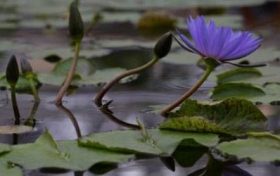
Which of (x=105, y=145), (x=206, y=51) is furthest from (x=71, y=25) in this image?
(x=105, y=145)

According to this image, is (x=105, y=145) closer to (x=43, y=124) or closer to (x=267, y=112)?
(x=43, y=124)

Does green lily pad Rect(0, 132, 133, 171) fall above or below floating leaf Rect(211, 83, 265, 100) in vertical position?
above

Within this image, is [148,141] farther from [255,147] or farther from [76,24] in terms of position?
[76,24]

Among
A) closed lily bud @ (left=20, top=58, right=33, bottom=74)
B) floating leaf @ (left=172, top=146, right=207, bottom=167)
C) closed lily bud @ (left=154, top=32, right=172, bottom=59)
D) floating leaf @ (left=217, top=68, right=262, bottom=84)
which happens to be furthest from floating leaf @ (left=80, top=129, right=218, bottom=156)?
floating leaf @ (left=217, top=68, right=262, bottom=84)

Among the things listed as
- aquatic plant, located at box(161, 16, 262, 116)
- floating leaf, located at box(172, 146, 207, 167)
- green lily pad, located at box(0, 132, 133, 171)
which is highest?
aquatic plant, located at box(161, 16, 262, 116)

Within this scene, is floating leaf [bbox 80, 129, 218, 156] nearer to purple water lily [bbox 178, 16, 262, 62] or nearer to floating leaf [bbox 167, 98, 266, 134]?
floating leaf [bbox 167, 98, 266, 134]

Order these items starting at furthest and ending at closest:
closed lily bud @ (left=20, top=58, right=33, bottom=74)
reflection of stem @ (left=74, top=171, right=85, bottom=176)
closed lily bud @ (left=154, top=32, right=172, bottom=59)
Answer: closed lily bud @ (left=20, top=58, right=33, bottom=74) → closed lily bud @ (left=154, top=32, right=172, bottom=59) → reflection of stem @ (left=74, top=171, right=85, bottom=176)

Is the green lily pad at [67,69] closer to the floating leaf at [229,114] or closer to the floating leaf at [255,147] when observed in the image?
the floating leaf at [229,114]

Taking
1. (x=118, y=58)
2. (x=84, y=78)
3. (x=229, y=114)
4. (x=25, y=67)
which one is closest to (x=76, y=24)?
(x=25, y=67)
